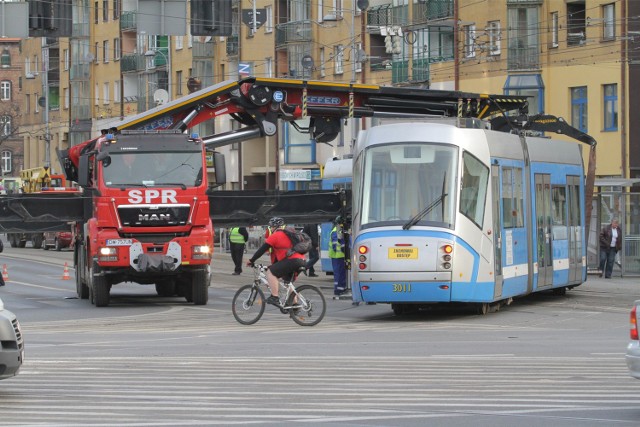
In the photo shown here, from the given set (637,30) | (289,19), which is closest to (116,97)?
(289,19)

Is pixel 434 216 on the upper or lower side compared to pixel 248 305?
upper

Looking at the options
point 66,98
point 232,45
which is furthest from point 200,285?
point 66,98

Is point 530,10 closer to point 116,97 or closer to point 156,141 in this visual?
point 156,141

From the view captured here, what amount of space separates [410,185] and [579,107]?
32913 millimetres

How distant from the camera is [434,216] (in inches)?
896

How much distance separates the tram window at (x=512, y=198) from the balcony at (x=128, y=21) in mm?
64511

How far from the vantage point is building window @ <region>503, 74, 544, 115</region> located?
5581cm

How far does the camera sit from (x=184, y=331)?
22.1 m

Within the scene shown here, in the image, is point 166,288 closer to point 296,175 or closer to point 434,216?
point 434,216

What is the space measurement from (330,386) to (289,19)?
59.3 meters

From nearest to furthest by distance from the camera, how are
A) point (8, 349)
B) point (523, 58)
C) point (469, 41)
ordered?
point (8, 349) < point (523, 58) < point (469, 41)

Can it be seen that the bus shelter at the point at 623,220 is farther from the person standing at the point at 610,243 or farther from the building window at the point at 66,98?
the building window at the point at 66,98

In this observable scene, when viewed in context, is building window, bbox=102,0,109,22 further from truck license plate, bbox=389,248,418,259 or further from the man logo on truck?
truck license plate, bbox=389,248,418,259

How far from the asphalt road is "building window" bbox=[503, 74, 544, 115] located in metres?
29.0
